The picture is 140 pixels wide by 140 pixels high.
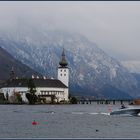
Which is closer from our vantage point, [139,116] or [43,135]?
[43,135]

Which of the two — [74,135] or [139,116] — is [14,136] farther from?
[139,116]

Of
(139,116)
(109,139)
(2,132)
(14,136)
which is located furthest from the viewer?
(139,116)

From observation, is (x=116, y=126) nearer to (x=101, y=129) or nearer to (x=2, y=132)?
(x=101, y=129)

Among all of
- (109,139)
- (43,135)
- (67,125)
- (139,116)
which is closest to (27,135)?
(43,135)

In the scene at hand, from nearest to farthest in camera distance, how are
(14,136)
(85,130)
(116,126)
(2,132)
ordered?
(14,136)
(2,132)
(85,130)
(116,126)

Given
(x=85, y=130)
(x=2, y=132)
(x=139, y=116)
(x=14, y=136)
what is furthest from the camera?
(x=139, y=116)

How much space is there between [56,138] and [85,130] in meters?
15.9

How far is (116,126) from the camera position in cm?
9544

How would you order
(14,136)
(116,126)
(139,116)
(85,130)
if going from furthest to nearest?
(139,116)
(116,126)
(85,130)
(14,136)

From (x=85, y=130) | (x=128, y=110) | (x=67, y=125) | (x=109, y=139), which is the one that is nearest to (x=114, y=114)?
(x=128, y=110)

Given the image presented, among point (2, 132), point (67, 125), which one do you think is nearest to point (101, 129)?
point (67, 125)

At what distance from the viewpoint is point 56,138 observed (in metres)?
71.2

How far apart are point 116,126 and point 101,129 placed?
272 inches

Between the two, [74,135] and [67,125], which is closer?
[74,135]
